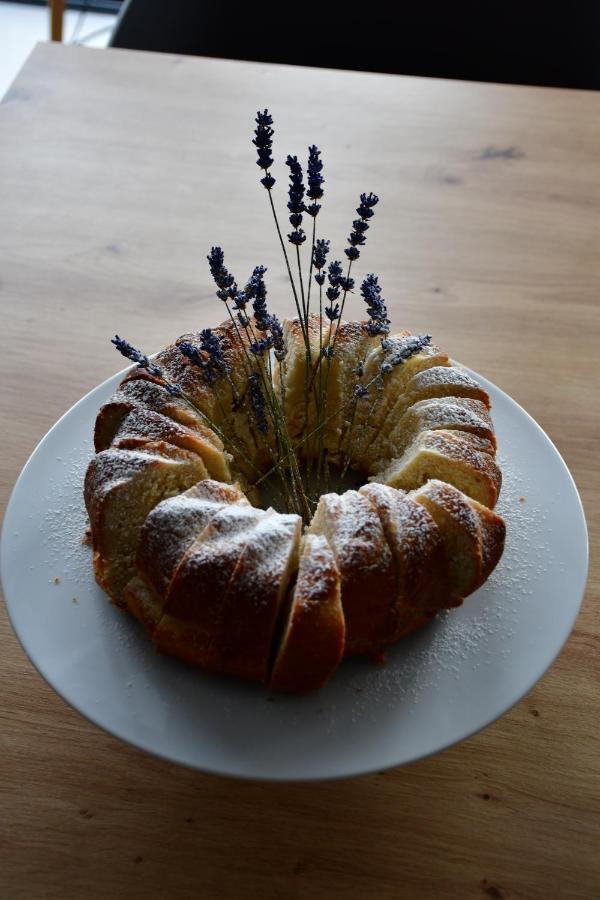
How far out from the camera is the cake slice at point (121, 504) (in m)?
1.12

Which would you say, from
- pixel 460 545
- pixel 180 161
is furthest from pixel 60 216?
pixel 460 545

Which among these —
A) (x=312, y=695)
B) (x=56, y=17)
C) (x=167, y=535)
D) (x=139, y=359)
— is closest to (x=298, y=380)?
(x=139, y=359)

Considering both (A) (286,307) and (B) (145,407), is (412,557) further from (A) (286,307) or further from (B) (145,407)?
(A) (286,307)

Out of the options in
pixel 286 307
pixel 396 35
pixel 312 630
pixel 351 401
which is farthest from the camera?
pixel 396 35

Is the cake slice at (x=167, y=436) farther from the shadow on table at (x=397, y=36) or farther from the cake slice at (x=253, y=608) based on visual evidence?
the shadow on table at (x=397, y=36)

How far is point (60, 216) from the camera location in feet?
6.68

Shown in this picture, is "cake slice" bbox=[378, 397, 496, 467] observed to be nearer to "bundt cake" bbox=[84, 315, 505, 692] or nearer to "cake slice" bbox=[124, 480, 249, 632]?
"bundt cake" bbox=[84, 315, 505, 692]

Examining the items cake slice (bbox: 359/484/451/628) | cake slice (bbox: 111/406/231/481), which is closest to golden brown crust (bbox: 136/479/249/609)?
cake slice (bbox: 111/406/231/481)

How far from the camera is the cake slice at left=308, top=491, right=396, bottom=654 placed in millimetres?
1029

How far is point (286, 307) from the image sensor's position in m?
1.84

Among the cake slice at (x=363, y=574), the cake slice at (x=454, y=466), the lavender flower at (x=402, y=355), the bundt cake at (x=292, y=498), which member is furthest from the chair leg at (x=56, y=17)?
the cake slice at (x=363, y=574)

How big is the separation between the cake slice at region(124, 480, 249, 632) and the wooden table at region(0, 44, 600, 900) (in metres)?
0.22

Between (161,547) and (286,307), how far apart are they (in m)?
0.91

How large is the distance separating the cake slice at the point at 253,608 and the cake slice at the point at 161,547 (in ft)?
0.28
